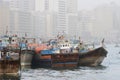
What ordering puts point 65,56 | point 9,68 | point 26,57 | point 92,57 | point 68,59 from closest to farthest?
1. point 9,68
2. point 65,56
3. point 68,59
4. point 26,57
5. point 92,57

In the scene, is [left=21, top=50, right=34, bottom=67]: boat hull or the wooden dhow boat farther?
the wooden dhow boat

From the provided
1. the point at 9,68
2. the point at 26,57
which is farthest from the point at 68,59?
the point at 9,68

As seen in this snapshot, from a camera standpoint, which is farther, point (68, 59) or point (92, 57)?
point (92, 57)

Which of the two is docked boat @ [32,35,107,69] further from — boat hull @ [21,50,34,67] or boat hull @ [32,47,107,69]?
boat hull @ [21,50,34,67]

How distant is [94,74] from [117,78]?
3.22 m

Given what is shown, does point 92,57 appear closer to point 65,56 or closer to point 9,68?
point 65,56

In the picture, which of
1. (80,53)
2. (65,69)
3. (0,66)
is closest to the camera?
(0,66)

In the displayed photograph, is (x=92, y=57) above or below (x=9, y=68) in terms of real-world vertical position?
below

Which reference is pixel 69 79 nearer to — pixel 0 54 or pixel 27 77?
pixel 27 77

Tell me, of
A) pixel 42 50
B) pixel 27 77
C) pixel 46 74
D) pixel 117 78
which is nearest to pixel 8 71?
pixel 27 77

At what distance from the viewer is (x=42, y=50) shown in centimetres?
5750

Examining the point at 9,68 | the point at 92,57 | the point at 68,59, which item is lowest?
the point at 92,57

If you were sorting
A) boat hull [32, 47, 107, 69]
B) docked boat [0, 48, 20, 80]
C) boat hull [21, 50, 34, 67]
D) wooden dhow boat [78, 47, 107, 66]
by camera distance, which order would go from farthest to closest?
Result: wooden dhow boat [78, 47, 107, 66]
boat hull [21, 50, 34, 67]
boat hull [32, 47, 107, 69]
docked boat [0, 48, 20, 80]

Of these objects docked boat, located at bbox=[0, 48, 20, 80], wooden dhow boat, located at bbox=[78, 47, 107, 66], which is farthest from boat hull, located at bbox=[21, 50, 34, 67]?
docked boat, located at bbox=[0, 48, 20, 80]
